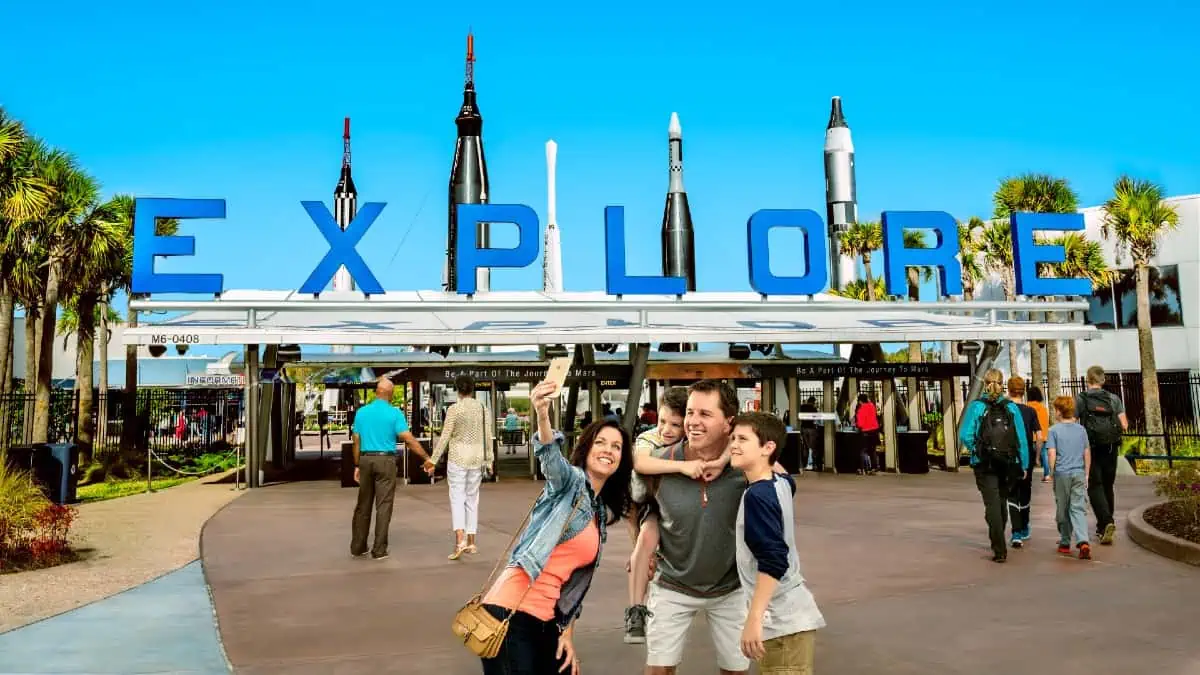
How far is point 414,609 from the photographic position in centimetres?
725

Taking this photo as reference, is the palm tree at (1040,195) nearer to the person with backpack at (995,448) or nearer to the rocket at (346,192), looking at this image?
the person with backpack at (995,448)

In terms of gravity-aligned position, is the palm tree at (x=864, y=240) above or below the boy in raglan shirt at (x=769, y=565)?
above

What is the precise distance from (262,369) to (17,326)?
98.0 feet

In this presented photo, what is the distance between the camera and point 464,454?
31.6ft

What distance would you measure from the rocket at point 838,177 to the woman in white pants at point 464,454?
36279mm

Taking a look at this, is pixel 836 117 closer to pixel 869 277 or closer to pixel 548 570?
pixel 869 277

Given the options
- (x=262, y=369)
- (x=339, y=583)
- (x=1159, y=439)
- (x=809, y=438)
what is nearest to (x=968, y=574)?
(x=339, y=583)

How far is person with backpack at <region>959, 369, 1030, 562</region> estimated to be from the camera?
29.9ft

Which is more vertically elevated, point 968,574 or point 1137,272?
point 1137,272

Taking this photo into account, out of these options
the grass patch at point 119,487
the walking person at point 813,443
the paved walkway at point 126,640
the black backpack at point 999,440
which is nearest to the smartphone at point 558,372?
the paved walkway at point 126,640

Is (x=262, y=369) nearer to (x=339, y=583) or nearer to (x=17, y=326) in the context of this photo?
(x=339, y=583)

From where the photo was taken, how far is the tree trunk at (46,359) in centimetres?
2014

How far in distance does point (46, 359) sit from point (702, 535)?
2049 centimetres

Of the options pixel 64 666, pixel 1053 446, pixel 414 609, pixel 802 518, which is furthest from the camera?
pixel 802 518
